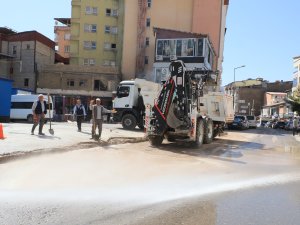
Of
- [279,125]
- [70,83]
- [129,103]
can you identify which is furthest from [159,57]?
[129,103]

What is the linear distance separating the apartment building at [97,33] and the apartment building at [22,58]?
6.91m

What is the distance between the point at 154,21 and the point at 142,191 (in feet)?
187

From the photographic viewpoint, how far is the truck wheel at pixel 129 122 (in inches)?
1045

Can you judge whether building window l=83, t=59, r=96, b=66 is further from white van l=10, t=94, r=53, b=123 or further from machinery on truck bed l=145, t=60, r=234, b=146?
machinery on truck bed l=145, t=60, r=234, b=146

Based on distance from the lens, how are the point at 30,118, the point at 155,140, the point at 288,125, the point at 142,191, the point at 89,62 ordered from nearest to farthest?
the point at 142,191, the point at 155,140, the point at 30,118, the point at 288,125, the point at 89,62

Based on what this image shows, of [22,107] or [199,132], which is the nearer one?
[199,132]

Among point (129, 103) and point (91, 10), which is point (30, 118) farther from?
point (91, 10)

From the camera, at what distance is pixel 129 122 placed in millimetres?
26672

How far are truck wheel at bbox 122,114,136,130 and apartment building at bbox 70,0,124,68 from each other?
128 ft

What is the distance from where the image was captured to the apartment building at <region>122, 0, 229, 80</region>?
203 ft

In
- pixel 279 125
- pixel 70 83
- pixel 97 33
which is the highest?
pixel 97 33

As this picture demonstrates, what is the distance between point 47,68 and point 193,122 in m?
43.0

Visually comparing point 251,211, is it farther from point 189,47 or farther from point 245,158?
point 189,47

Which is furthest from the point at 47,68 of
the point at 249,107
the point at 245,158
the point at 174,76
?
the point at 249,107
